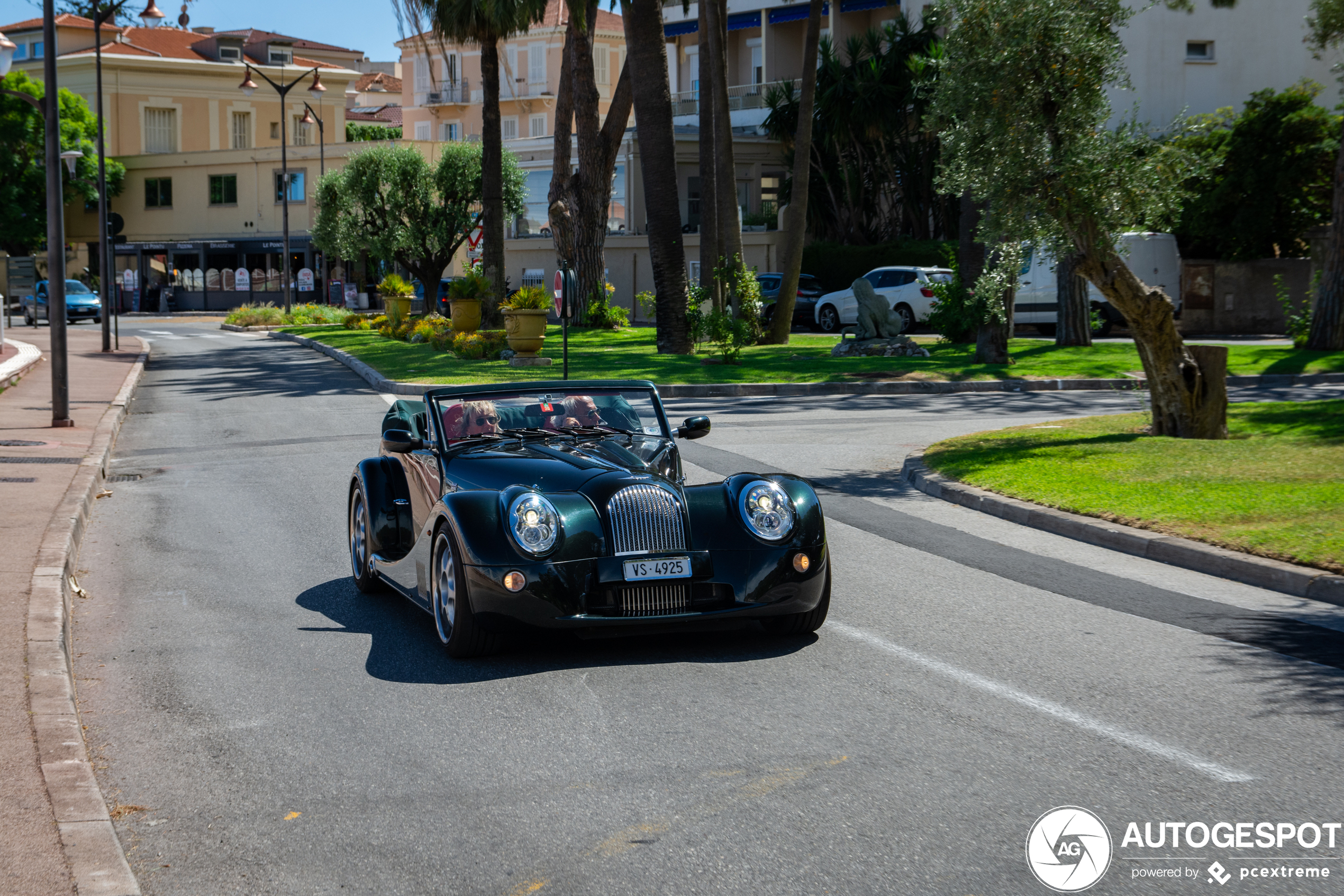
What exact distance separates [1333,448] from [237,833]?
1090cm

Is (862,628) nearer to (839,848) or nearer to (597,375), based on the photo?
(839,848)

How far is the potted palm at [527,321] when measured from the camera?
26484mm

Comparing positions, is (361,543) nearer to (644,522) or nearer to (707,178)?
(644,522)

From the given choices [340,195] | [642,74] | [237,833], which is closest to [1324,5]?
[642,74]

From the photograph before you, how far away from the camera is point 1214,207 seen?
3328 centimetres

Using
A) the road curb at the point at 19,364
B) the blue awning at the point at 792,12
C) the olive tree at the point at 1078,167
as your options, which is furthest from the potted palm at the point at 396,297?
the olive tree at the point at 1078,167

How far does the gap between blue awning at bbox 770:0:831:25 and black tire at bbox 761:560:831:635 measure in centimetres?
4939

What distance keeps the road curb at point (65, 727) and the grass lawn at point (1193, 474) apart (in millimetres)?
6823

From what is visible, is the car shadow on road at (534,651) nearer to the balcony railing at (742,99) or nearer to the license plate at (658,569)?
the license plate at (658,569)

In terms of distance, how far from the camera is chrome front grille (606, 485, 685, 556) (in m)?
6.25

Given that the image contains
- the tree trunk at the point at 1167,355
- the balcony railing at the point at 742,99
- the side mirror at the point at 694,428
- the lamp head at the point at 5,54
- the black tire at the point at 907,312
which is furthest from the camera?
the balcony railing at the point at 742,99

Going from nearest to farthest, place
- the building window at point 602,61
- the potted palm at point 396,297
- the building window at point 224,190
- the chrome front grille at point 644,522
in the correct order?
the chrome front grille at point 644,522
the potted palm at point 396,297
the building window at point 224,190
the building window at point 602,61

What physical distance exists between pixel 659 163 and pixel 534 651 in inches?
852

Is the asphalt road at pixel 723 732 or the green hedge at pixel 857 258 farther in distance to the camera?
the green hedge at pixel 857 258
